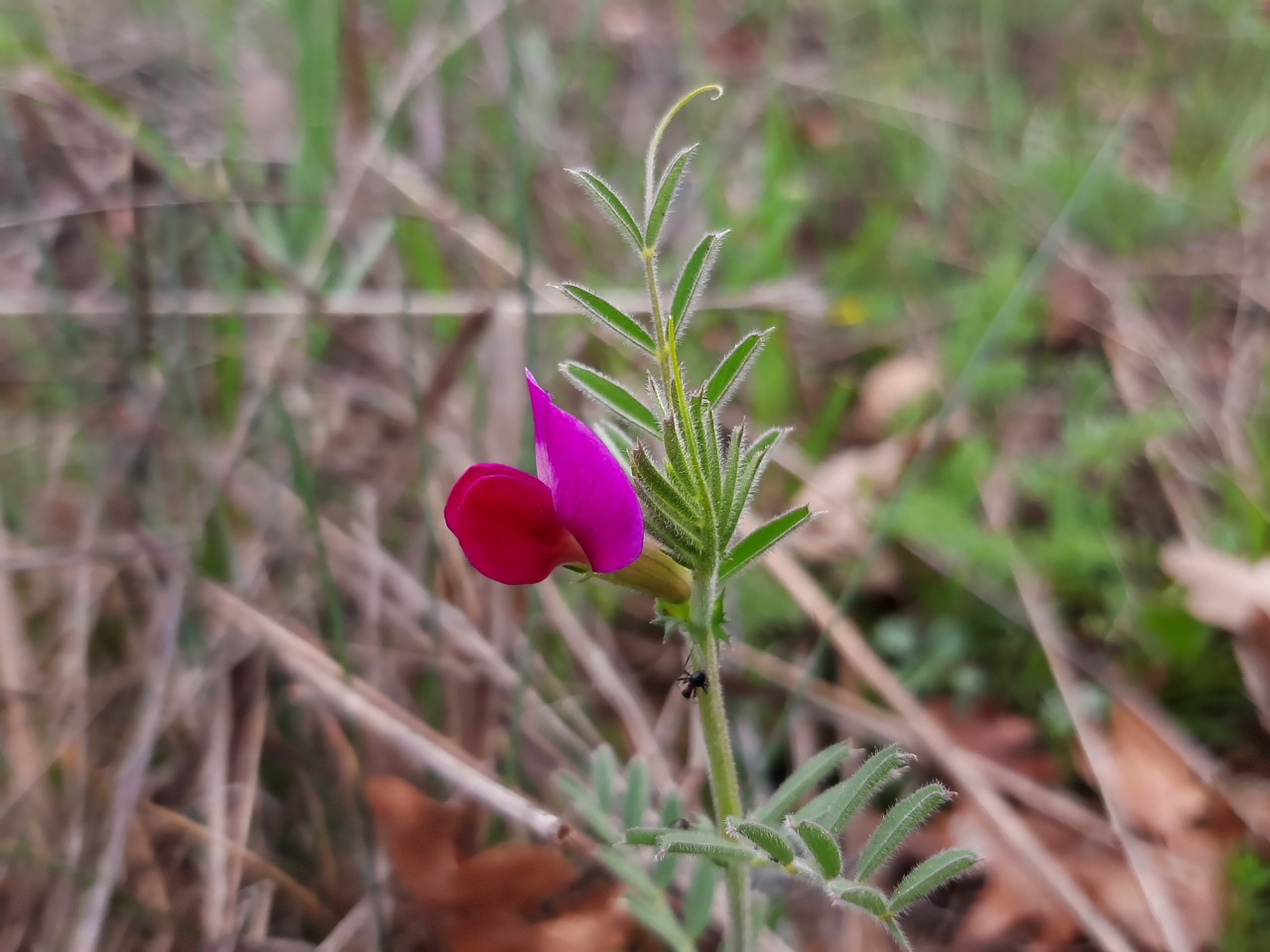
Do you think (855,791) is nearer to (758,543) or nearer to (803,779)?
(803,779)

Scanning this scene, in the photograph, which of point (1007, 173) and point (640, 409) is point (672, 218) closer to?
point (1007, 173)

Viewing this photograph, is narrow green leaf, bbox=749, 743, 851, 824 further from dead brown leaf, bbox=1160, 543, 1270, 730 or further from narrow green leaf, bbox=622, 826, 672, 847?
dead brown leaf, bbox=1160, 543, 1270, 730

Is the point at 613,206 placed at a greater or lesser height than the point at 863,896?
greater

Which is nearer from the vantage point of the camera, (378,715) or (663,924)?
(663,924)

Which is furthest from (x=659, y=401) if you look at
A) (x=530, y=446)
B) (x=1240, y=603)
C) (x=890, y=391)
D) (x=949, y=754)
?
(x=890, y=391)

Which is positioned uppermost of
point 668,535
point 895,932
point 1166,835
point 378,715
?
point 668,535

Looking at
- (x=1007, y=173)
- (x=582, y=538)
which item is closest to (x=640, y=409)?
(x=582, y=538)

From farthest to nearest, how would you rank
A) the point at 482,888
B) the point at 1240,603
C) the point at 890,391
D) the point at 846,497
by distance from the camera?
the point at 890,391 < the point at 846,497 < the point at 1240,603 < the point at 482,888
